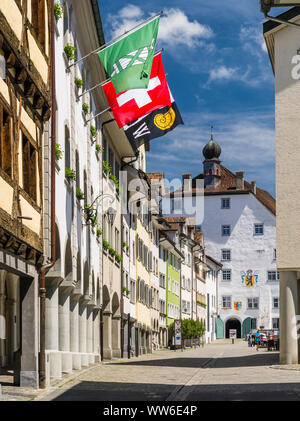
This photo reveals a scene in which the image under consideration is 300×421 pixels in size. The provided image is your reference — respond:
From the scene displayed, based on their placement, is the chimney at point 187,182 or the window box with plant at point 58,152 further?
the chimney at point 187,182

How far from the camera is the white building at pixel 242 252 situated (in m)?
100

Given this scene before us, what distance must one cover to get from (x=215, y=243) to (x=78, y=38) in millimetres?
77285

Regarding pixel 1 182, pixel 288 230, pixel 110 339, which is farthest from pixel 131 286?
pixel 1 182

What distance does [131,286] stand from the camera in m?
46.0

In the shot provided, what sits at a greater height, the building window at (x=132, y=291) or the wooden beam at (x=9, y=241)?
the wooden beam at (x=9, y=241)

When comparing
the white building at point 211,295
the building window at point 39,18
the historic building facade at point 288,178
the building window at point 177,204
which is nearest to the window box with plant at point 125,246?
the historic building facade at point 288,178

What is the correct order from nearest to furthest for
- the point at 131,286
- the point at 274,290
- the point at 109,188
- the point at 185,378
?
the point at 185,378
the point at 109,188
the point at 131,286
the point at 274,290

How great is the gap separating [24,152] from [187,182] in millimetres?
92526

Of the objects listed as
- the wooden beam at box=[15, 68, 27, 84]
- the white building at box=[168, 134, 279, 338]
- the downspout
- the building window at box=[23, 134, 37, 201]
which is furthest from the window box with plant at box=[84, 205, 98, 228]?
the white building at box=[168, 134, 279, 338]

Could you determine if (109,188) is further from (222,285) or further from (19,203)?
(222,285)

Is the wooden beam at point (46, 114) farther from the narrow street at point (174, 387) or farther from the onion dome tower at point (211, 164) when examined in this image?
the onion dome tower at point (211, 164)

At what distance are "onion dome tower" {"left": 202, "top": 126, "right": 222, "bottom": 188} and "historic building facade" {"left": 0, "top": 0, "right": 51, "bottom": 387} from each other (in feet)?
298

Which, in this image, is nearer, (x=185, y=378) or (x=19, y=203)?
(x=19, y=203)

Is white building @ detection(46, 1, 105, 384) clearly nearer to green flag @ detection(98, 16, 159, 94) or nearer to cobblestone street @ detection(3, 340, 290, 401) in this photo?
cobblestone street @ detection(3, 340, 290, 401)
